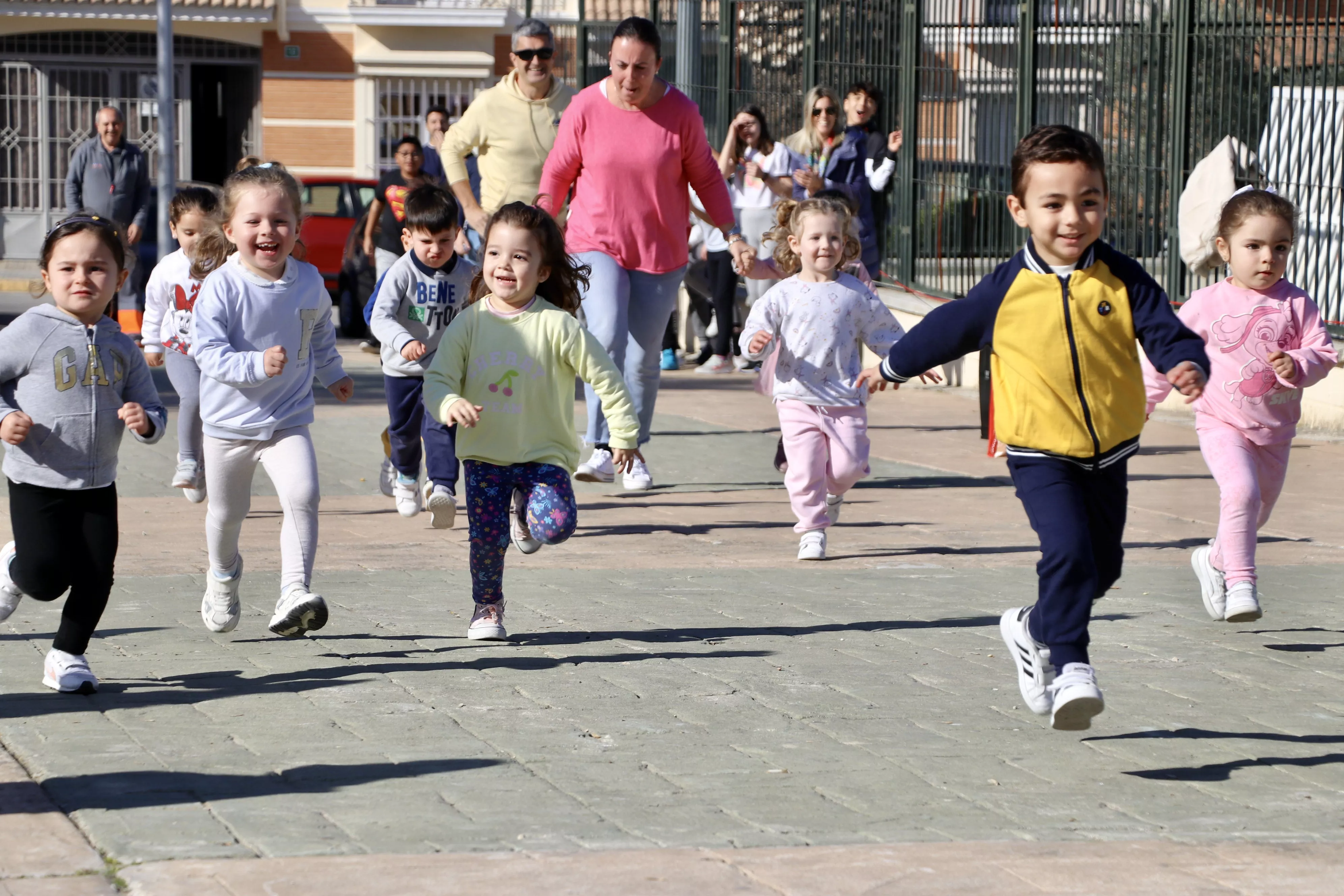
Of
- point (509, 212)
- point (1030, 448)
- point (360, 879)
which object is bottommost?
point (360, 879)

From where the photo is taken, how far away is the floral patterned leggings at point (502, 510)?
21.0 feet

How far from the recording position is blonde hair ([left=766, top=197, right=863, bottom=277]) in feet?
27.5

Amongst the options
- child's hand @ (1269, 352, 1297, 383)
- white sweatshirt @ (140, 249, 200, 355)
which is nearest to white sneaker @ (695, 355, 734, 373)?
white sweatshirt @ (140, 249, 200, 355)

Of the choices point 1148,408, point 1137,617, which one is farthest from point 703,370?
point 1148,408

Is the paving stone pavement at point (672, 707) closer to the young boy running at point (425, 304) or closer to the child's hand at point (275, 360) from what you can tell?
the young boy running at point (425, 304)

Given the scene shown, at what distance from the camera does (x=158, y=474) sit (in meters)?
10.5

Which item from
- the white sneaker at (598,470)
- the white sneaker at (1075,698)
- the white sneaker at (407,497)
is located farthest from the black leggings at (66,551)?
the white sneaker at (598,470)

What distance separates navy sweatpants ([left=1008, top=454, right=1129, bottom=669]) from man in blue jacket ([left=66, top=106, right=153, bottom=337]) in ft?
41.5

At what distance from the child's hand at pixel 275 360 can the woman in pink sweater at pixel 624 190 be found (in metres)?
3.77

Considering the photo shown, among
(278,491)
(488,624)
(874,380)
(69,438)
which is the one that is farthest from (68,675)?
(874,380)

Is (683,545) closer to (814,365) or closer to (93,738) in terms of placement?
(814,365)

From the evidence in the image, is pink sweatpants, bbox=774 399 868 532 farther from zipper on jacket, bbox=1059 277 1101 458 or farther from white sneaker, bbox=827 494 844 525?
zipper on jacket, bbox=1059 277 1101 458

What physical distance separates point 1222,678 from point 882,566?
2145 millimetres

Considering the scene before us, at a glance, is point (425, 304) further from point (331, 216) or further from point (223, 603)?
point (331, 216)
